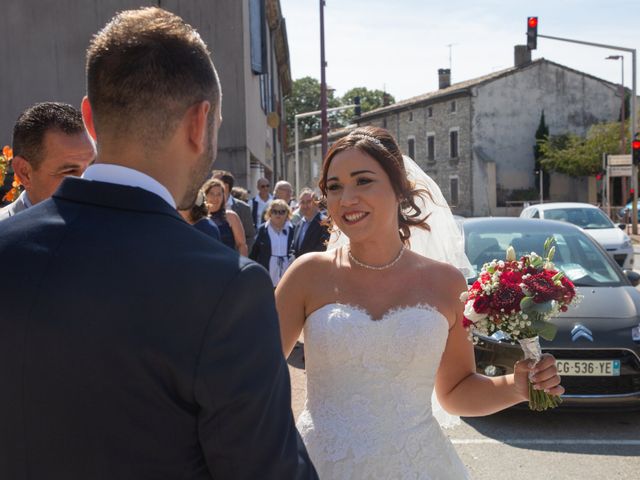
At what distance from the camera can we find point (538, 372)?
268 centimetres

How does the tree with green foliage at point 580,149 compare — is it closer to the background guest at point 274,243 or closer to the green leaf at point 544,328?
the background guest at point 274,243

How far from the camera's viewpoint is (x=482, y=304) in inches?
108

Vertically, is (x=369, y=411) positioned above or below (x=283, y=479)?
below

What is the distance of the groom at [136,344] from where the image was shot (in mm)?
1271

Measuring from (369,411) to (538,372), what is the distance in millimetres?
682

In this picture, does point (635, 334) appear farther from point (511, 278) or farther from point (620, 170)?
point (620, 170)

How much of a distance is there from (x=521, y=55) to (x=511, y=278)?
2130 inches

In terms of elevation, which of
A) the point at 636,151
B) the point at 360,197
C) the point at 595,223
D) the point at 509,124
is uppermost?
the point at 509,124

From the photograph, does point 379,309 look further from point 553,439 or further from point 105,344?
point 553,439

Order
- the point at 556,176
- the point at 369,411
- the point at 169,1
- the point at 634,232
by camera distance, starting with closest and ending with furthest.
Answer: the point at 369,411 < the point at 169,1 < the point at 634,232 < the point at 556,176

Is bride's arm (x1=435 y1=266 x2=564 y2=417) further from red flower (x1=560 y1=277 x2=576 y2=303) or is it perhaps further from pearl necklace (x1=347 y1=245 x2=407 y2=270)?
red flower (x1=560 y1=277 x2=576 y2=303)

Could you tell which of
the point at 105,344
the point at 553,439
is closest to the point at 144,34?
the point at 105,344

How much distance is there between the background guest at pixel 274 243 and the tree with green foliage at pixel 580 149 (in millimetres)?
42862

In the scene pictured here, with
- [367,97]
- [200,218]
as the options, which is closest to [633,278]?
[200,218]
